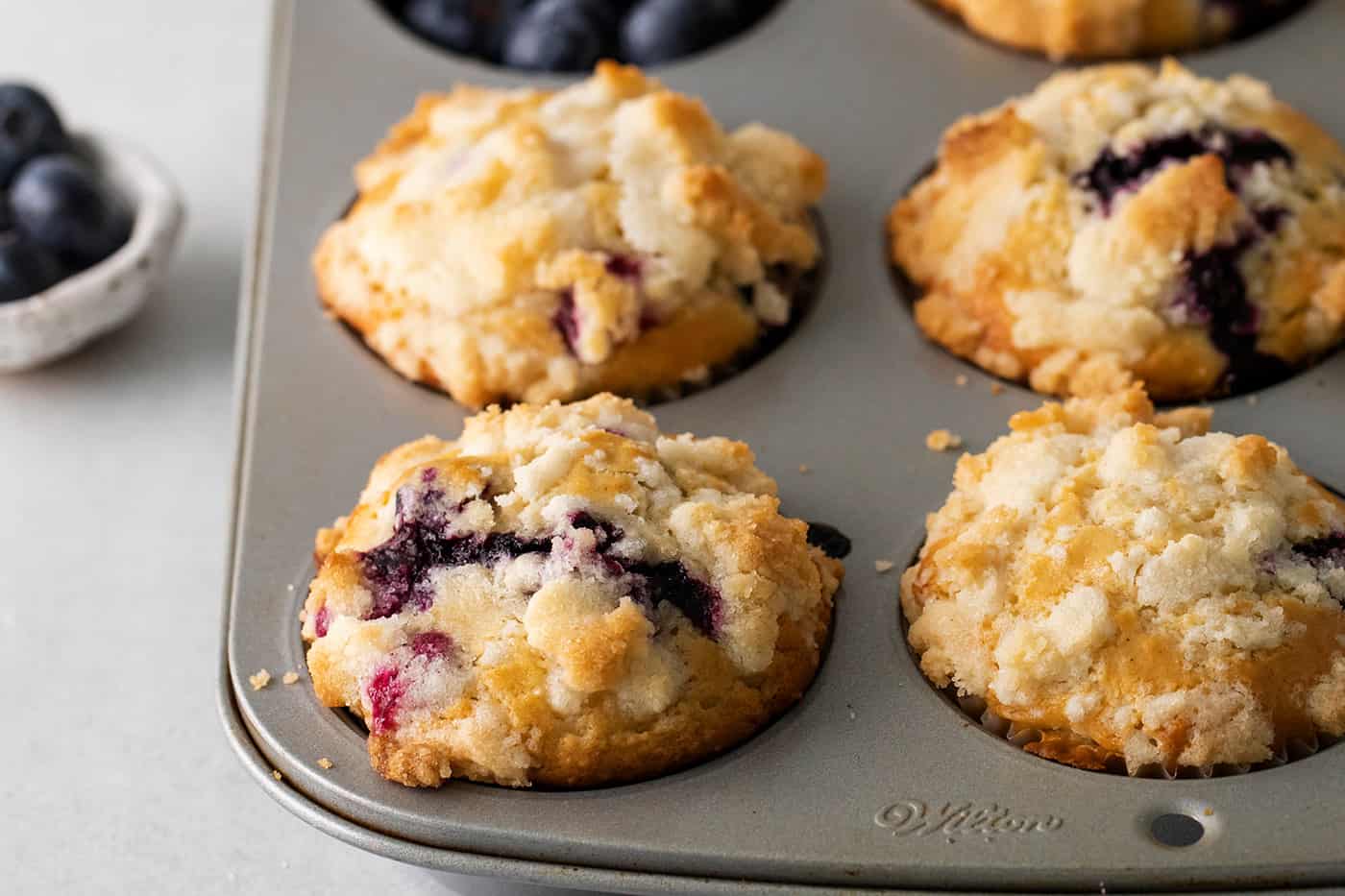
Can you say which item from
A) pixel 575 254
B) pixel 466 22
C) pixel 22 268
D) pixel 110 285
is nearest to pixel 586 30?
pixel 466 22

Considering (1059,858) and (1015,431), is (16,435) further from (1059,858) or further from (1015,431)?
(1059,858)

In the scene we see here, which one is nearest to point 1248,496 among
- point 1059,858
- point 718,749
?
point 1059,858

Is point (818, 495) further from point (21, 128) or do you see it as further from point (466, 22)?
point (21, 128)

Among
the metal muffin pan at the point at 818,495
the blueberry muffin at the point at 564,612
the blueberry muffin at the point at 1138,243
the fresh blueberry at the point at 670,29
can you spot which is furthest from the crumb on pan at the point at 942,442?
the fresh blueberry at the point at 670,29

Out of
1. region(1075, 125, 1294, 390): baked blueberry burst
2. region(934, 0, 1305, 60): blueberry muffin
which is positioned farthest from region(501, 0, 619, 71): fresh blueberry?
region(1075, 125, 1294, 390): baked blueberry burst

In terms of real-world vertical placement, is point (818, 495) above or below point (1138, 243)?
below

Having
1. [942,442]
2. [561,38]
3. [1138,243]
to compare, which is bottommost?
[942,442]
